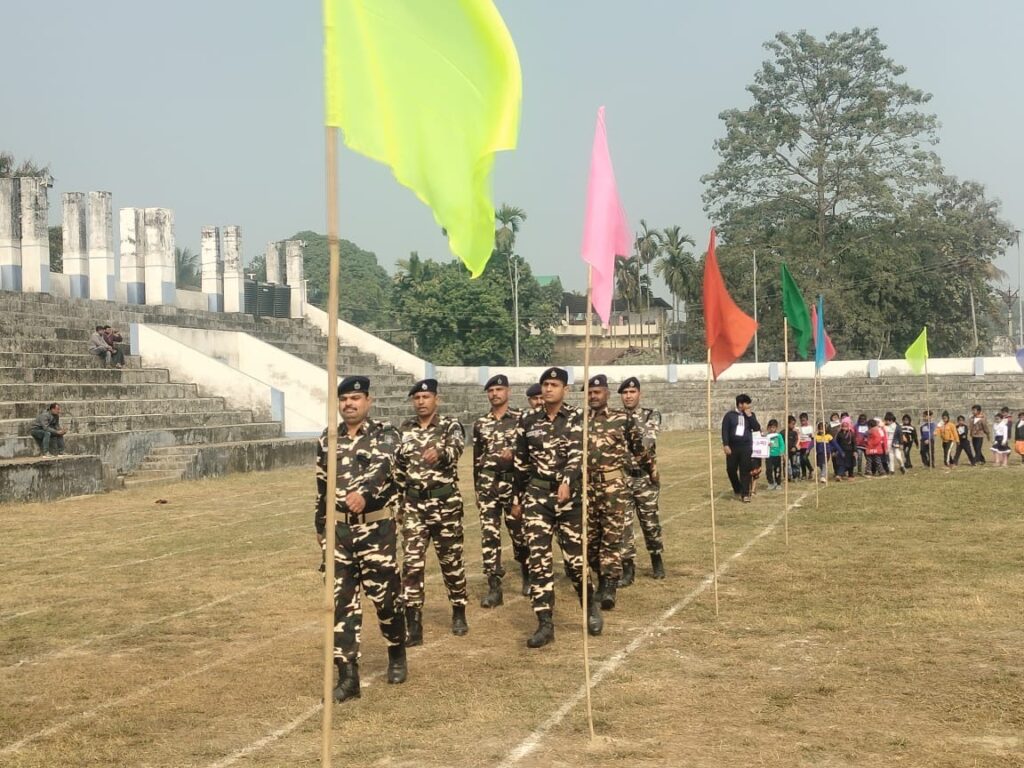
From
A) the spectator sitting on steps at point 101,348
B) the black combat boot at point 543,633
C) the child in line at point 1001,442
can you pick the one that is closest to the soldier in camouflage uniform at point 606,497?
the black combat boot at point 543,633

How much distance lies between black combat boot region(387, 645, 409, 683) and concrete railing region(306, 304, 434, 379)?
102ft

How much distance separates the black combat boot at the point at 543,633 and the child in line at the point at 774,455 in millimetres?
11788

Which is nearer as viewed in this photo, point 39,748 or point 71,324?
point 39,748

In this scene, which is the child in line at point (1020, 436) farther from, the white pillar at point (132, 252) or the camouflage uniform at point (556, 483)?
the white pillar at point (132, 252)

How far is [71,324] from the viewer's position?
2789 cm

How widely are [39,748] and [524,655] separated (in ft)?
9.83

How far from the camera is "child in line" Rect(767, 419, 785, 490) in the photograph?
1967 cm

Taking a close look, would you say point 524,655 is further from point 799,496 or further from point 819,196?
point 819,196

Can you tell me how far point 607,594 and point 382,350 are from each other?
101 ft

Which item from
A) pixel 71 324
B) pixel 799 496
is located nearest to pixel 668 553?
pixel 799 496

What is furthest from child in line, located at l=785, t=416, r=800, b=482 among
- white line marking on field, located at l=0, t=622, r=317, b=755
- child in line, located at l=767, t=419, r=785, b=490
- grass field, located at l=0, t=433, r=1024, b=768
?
white line marking on field, located at l=0, t=622, r=317, b=755

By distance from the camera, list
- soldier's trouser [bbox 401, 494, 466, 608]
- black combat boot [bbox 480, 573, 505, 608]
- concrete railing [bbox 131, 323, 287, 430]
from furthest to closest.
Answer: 1. concrete railing [bbox 131, 323, 287, 430]
2. black combat boot [bbox 480, 573, 505, 608]
3. soldier's trouser [bbox 401, 494, 466, 608]

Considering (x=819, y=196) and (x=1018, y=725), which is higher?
(x=819, y=196)

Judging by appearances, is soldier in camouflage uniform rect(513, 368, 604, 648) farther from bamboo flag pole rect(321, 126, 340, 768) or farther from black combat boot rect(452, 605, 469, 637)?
bamboo flag pole rect(321, 126, 340, 768)
